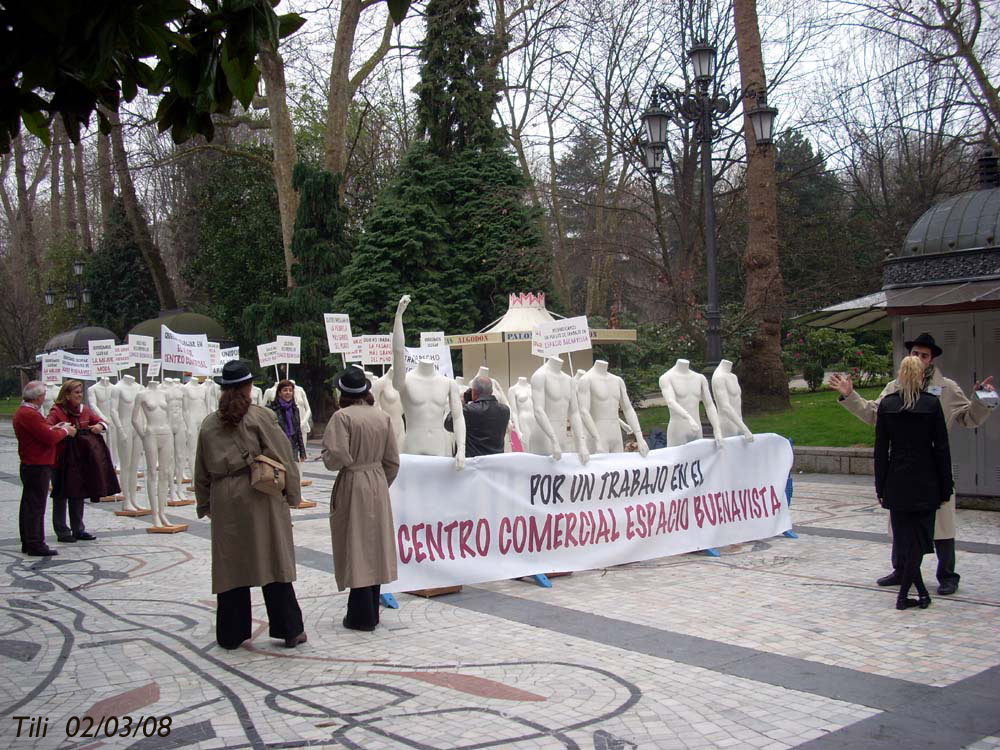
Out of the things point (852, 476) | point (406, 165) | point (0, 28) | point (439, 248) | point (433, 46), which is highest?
point (433, 46)

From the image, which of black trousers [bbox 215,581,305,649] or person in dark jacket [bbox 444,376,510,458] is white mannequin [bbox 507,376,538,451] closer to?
person in dark jacket [bbox 444,376,510,458]

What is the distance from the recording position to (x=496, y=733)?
4758 millimetres

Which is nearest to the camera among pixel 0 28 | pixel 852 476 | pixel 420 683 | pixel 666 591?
pixel 0 28

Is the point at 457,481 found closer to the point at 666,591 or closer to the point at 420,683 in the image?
the point at 666,591

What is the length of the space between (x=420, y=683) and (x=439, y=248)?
23.0 metres

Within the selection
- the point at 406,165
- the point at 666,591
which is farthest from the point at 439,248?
the point at 666,591

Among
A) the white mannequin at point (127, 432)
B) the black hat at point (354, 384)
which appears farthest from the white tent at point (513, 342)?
the black hat at point (354, 384)

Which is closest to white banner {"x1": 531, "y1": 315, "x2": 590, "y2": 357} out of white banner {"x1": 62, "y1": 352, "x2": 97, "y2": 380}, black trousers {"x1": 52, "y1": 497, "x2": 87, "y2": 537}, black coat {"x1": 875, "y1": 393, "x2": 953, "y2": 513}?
black coat {"x1": 875, "y1": 393, "x2": 953, "y2": 513}

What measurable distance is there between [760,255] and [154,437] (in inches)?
542

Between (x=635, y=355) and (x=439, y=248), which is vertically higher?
(x=439, y=248)

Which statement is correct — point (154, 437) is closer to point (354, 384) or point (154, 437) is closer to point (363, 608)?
point (354, 384)

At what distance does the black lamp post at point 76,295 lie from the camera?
145 ft

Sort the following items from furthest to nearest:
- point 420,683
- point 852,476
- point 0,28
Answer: point 852,476
point 420,683
point 0,28
